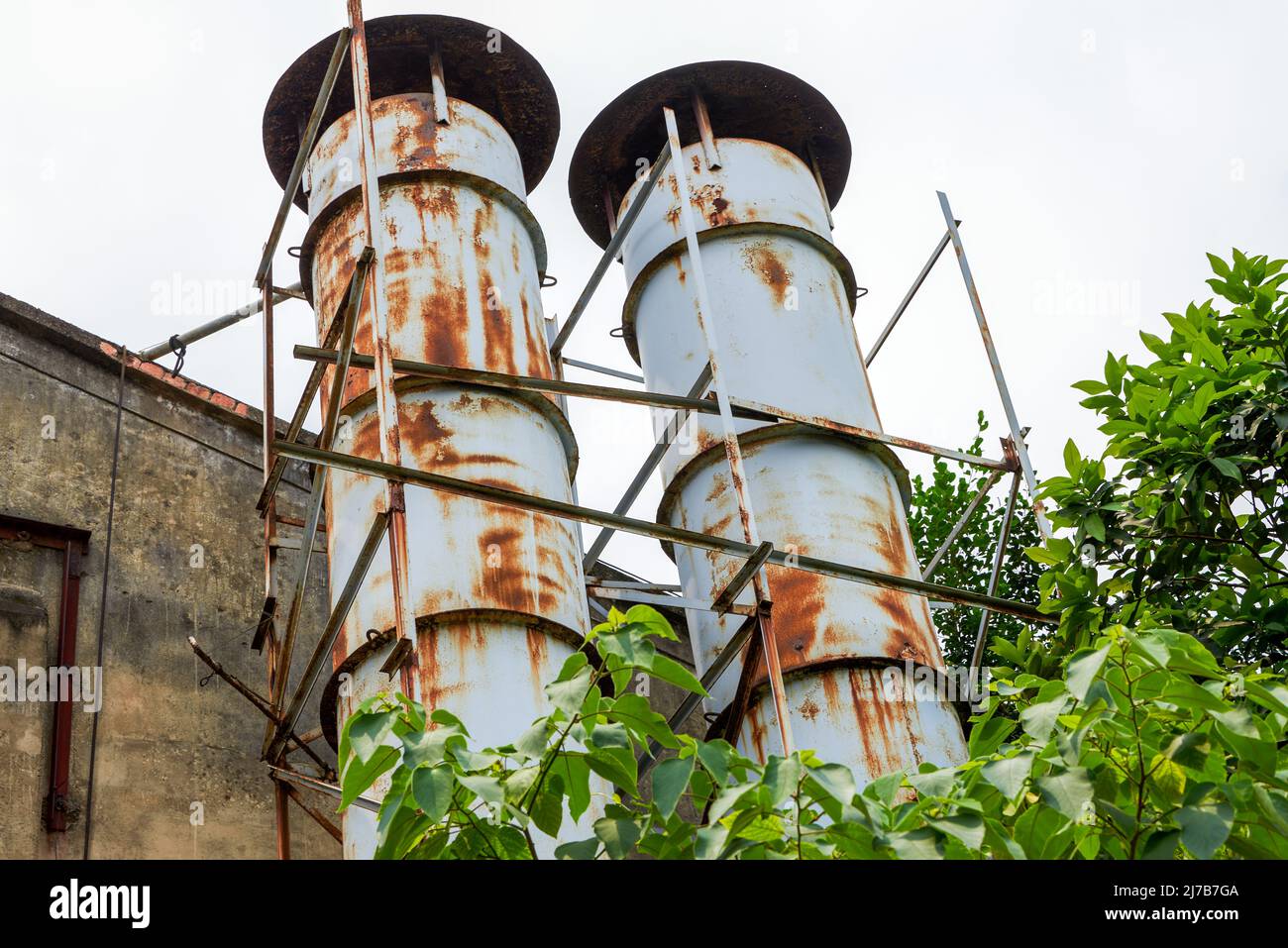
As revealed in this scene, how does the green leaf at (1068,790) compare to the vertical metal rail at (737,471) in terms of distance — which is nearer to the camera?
the green leaf at (1068,790)

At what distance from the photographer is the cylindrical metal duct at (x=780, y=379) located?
8.13 meters

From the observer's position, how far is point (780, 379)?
9.09m

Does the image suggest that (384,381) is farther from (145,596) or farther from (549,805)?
(145,596)

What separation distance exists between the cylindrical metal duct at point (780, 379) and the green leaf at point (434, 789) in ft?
17.1

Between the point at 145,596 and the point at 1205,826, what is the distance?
Result: 8798mm

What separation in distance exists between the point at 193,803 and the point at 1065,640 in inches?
235

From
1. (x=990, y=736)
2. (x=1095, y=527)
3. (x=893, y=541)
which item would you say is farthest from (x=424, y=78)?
(x=990, y=736)

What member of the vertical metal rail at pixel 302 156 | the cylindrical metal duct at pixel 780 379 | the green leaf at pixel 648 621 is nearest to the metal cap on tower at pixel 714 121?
the cylindrical metal duct at pixel 780 379

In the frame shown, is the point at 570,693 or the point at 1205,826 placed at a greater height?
the point at 570,693

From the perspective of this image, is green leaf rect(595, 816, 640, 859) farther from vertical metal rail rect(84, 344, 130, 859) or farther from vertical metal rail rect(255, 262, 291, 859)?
vertical metal rail rect(84, 344, 130, 859)

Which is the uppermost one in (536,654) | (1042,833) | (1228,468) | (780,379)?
(780,379)

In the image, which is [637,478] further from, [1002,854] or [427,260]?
[1002,854]

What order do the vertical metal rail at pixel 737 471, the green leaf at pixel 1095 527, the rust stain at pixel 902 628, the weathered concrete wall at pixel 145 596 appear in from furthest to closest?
the weathered concrete wall at pixel 145 596
the rust stain at pixel 902 628
the vertical metal rail at pixel 737 471
the green leaf at pixel 1095 527

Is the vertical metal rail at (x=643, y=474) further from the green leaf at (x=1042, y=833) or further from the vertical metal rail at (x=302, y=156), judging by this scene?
the green leaf at (x=1042, y=833)
